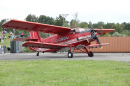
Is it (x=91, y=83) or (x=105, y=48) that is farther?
(x=105, y=48)

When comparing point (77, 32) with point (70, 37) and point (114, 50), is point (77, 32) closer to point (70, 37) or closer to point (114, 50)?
point (70, 37)

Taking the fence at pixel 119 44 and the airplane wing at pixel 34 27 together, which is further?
the fence at pixel 119 44

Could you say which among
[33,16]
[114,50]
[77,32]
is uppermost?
[33,16]

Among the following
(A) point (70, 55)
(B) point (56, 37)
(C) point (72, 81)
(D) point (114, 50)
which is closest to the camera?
(C) point (72, 81)

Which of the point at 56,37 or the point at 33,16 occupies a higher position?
the point at 33,16

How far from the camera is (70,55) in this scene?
15.1 metres

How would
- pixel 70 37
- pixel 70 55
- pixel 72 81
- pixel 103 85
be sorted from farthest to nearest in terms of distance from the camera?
pixel 70 37 → pixel 70 55 → pixel 72 81 → pixel 103 85

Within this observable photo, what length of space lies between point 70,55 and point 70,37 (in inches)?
89.1

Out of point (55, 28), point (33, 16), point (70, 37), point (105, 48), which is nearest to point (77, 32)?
point (70, 37)

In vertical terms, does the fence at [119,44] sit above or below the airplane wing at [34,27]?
below

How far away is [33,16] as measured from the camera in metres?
98.7

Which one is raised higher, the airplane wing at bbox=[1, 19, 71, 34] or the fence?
the airplane wing at bbox=[1, 19, 71, 34]

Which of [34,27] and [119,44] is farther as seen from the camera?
[119,44]

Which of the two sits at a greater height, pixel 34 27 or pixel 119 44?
pixel 34 27
